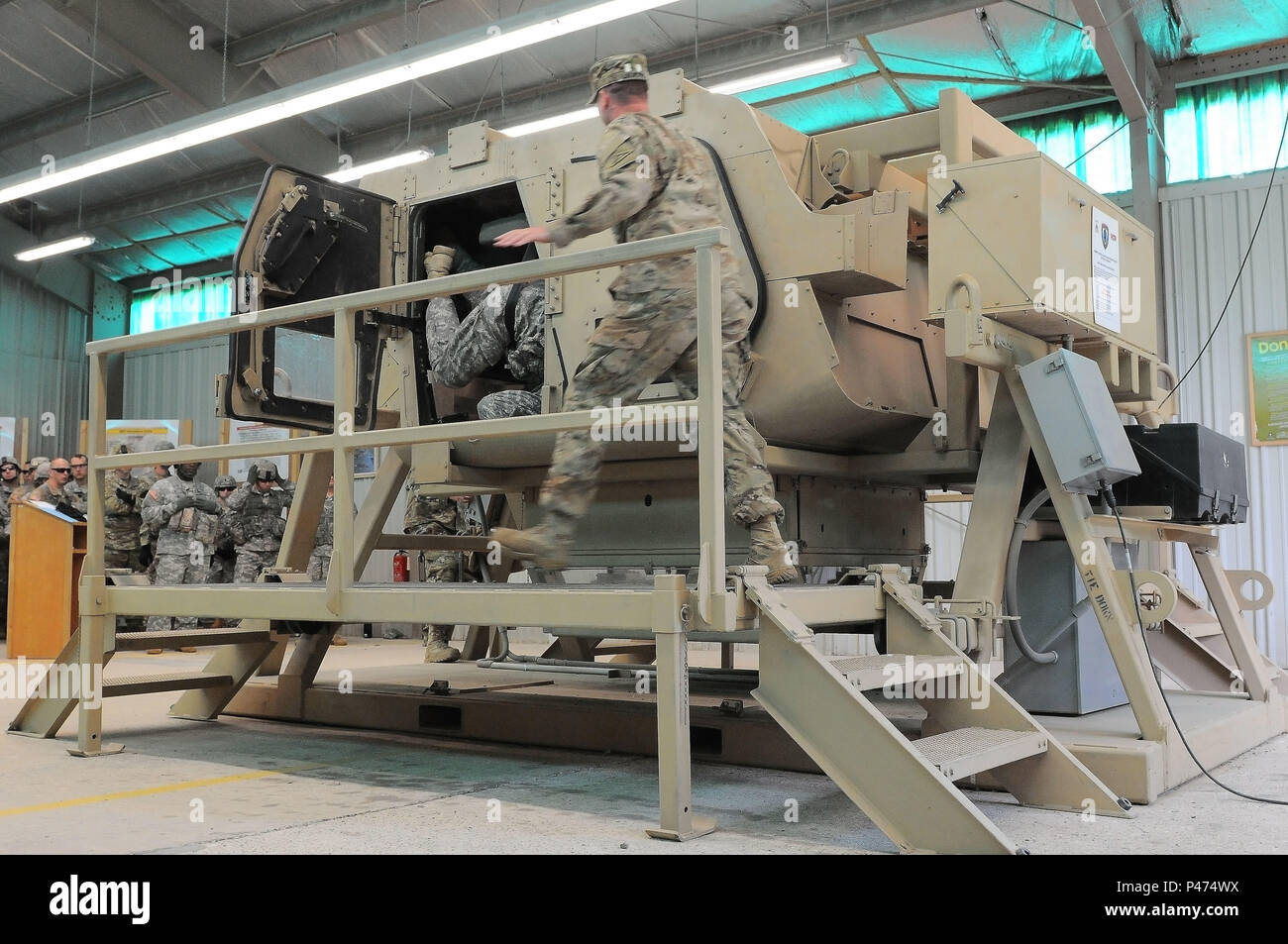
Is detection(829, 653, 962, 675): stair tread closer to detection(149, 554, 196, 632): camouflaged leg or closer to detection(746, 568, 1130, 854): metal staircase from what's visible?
detection(746, 568, 1130, 854): metal staircase

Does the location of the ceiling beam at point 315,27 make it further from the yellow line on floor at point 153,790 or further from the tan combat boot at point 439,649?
the yellow line on floor at point 153,790

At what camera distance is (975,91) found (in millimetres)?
11180

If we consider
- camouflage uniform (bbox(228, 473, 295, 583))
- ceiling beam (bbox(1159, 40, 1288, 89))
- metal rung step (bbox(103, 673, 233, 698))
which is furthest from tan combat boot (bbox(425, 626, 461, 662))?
ceiling beam (bbox(1159, 40, 1288, 89))

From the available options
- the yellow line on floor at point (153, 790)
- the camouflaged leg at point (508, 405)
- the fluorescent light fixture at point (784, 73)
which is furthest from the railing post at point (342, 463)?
the fluorescent light fixture at point (784, 73)

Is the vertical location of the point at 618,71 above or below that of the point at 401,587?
above

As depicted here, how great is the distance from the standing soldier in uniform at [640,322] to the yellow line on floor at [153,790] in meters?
1.40

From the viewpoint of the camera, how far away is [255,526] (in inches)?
502

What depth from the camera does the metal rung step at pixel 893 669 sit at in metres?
3.59

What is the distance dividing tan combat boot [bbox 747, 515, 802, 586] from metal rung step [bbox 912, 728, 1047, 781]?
2.73ft

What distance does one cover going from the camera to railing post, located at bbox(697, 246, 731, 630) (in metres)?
3.45

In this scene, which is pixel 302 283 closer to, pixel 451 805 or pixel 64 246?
pixel 451 805

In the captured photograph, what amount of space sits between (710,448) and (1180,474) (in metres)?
2.49

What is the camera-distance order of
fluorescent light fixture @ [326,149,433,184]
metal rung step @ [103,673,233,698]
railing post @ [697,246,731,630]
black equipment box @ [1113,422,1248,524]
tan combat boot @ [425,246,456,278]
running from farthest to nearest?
fluorescent light fixture @ [326,149,433,184]
tan combat boot @ [425,246,456,278]
metal rung step @ [103,673,233,698]
black equipment box @ [1113,422,1248,524]
railing post @ [697,246,731,630]

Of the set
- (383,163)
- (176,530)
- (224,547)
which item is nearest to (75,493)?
(176,530)
